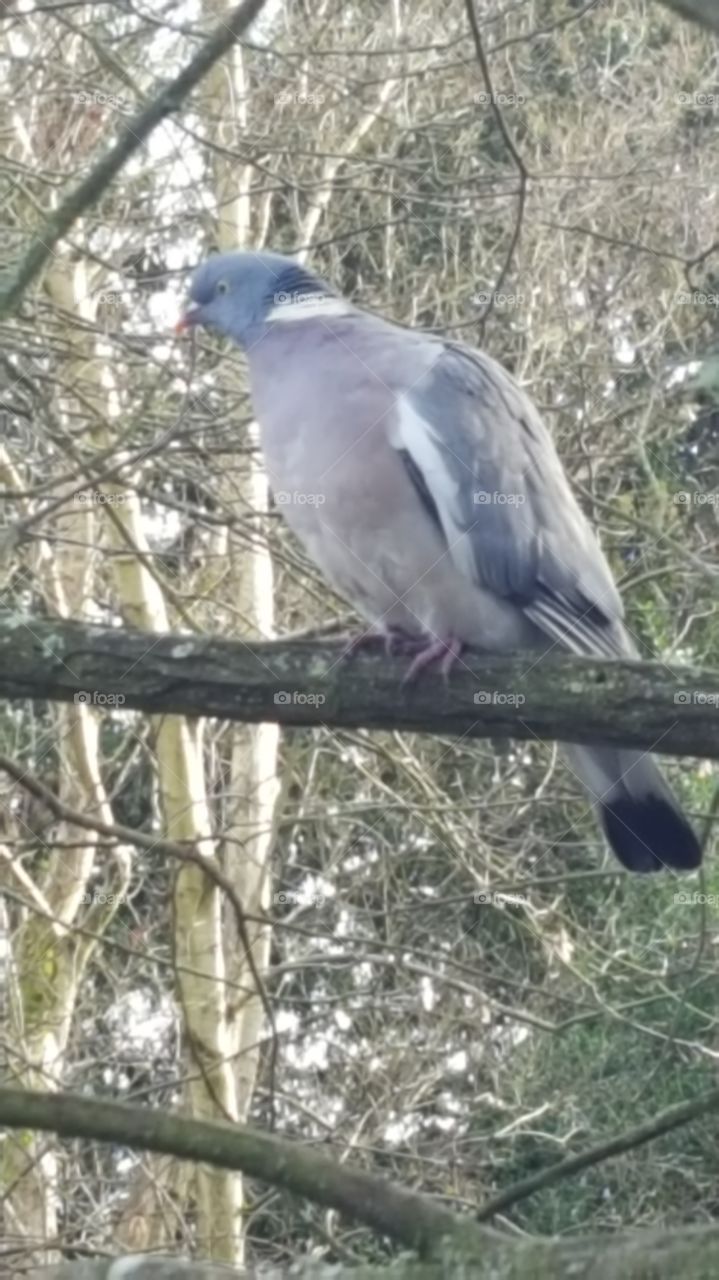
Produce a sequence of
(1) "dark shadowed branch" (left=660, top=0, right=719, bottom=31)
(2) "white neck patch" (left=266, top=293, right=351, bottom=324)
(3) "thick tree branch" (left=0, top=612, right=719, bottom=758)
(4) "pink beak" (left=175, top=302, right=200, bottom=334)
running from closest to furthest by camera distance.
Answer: (1) "dark shadowed branch" (left=660, top=0, right=719, bottom=31) → (3) "thick tree branch" (left=0, top=612, right=719, bottom=758) → (2) "white neck patch" (left=266, top=293, right=351, bottom=324) → (4) "pink beak" (left=175, top=302, right=200, bottom=334)

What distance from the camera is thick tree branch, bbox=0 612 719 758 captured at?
7.80ft

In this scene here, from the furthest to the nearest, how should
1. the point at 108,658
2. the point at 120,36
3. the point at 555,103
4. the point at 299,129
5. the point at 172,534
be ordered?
the point at 555,103 < the point at 172,534 < the point at 299,129 < the point at 120,36 < the point at 108,658

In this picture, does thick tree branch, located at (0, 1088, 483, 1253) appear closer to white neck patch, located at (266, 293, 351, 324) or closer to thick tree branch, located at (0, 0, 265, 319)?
thick tree branch, located at (0, 0, 265, 319)

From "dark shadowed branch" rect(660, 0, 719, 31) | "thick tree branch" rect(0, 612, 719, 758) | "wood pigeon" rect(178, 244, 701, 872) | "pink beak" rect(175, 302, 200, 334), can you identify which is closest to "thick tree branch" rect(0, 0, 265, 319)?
"thick tree branch" rect(0, 612, 719, 758)

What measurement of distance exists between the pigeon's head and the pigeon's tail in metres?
1.10

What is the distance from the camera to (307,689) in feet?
7.99

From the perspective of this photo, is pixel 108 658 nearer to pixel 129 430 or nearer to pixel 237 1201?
pixel 129 430

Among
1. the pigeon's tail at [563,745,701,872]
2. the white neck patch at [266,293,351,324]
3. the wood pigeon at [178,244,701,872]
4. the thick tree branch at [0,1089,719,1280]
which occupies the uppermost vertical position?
the white neck patch at [266,293,351,324]

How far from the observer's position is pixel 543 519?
11.7 feet

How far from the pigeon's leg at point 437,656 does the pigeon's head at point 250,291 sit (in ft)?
2.85

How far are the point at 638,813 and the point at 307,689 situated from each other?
1194mm

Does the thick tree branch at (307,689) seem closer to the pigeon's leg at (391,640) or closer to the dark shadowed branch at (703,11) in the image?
the pigeon's leg at (391,640)

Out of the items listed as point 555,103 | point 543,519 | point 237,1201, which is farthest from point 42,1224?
point 555,103

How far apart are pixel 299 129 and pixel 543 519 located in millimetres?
2412
